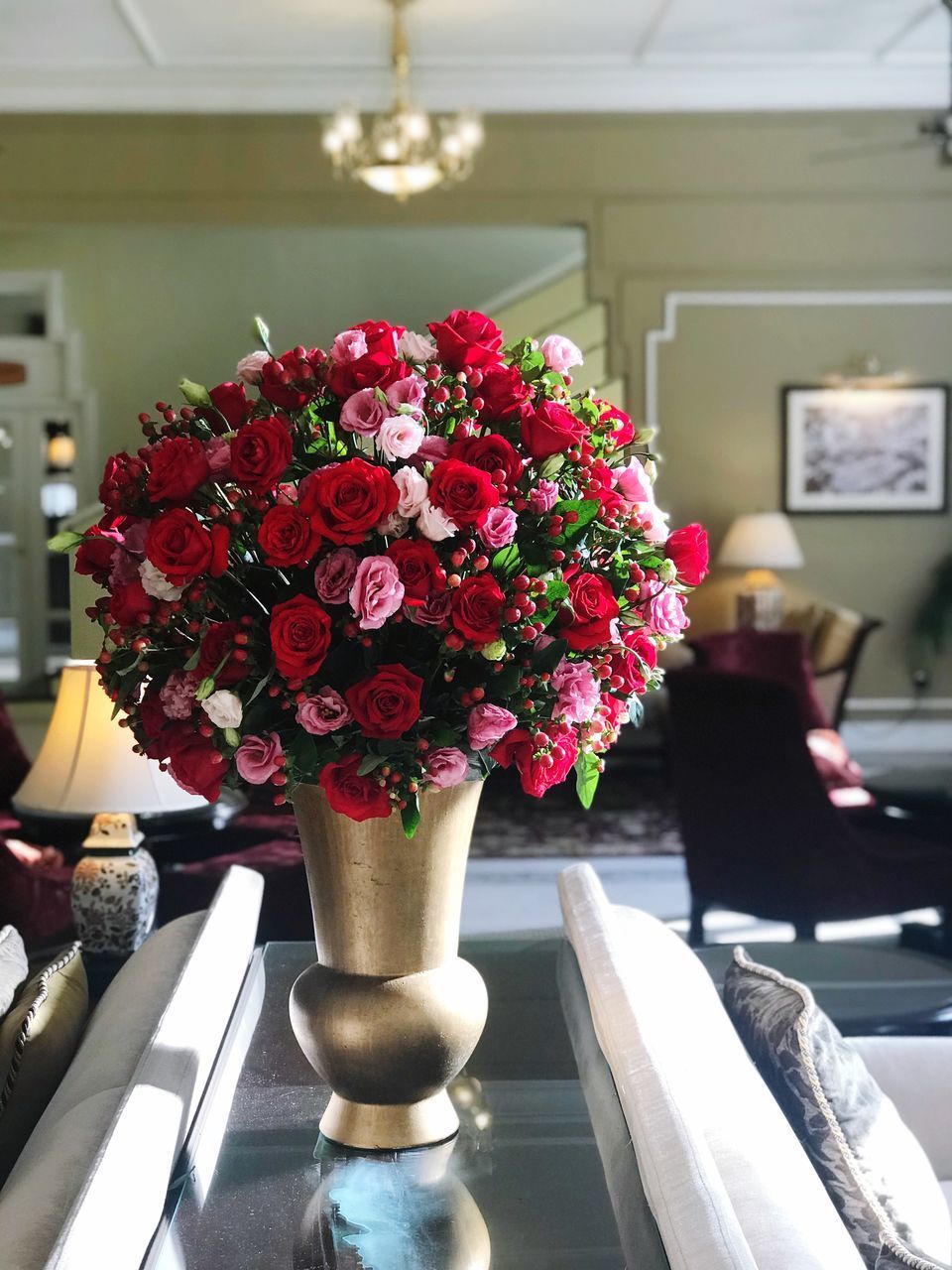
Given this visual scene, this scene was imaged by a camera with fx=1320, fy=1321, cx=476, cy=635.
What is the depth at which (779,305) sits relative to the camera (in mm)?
7195

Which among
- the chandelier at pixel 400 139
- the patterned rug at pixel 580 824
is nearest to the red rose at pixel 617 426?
the patterned rug at pixel 580 824

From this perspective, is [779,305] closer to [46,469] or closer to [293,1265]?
[46,469]

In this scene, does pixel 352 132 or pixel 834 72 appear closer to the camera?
pixel 352 132

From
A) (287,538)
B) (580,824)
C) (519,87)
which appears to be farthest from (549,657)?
(519,87)

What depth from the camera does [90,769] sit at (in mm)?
2127

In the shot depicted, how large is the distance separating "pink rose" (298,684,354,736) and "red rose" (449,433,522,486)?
0.22m

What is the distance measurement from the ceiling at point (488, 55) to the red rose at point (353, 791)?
5.50m

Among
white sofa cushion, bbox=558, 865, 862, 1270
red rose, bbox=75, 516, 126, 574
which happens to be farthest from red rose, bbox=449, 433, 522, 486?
white sofa cushion, bbox=558, 865, 862, 1270

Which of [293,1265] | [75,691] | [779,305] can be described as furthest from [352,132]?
[293,1265]

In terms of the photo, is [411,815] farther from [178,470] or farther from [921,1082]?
[921,1082]

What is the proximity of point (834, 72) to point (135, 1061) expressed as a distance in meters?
6.91

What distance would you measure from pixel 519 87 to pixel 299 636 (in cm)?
646

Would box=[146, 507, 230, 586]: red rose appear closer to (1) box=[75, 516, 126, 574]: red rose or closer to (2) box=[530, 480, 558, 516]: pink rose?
(1) box=[75, 516, 126, 574]: red rose

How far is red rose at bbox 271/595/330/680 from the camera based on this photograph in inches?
41.3
